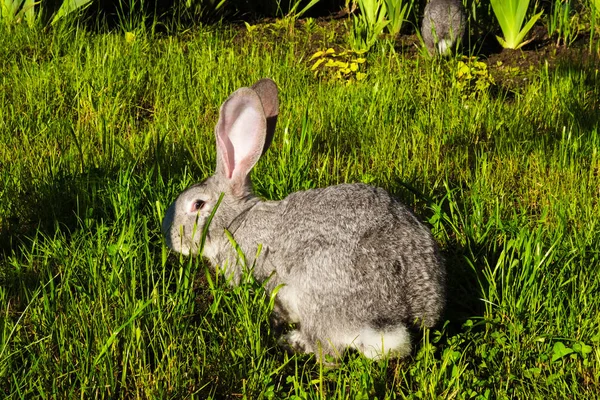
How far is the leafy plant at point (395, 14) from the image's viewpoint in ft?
23.1

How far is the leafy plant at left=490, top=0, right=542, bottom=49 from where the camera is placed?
6.67m

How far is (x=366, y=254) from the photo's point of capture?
9.93 feet

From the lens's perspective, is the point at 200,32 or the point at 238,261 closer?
the point at 238,261

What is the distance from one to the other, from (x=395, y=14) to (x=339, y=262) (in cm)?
459

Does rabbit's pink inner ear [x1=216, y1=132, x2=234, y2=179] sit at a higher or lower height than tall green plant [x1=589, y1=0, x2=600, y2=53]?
lower

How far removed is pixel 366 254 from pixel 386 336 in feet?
1.04

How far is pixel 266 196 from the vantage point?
4.28 meters

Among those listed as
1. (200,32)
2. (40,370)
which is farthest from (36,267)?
(200,32)

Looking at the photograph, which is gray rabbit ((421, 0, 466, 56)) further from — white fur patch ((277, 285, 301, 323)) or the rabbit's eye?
white fur patch ((277, 285, 301, 323))

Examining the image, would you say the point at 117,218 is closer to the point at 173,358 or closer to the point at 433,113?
the point at 173,358

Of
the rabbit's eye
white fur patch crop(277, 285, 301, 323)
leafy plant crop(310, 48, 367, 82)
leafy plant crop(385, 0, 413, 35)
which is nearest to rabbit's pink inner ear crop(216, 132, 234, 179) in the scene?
the rabbit's eye

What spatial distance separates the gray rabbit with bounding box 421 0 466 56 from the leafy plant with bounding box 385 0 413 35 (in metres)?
0.34

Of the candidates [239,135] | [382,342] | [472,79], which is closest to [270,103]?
[239,135]

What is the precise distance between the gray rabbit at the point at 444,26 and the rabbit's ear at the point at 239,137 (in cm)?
302
